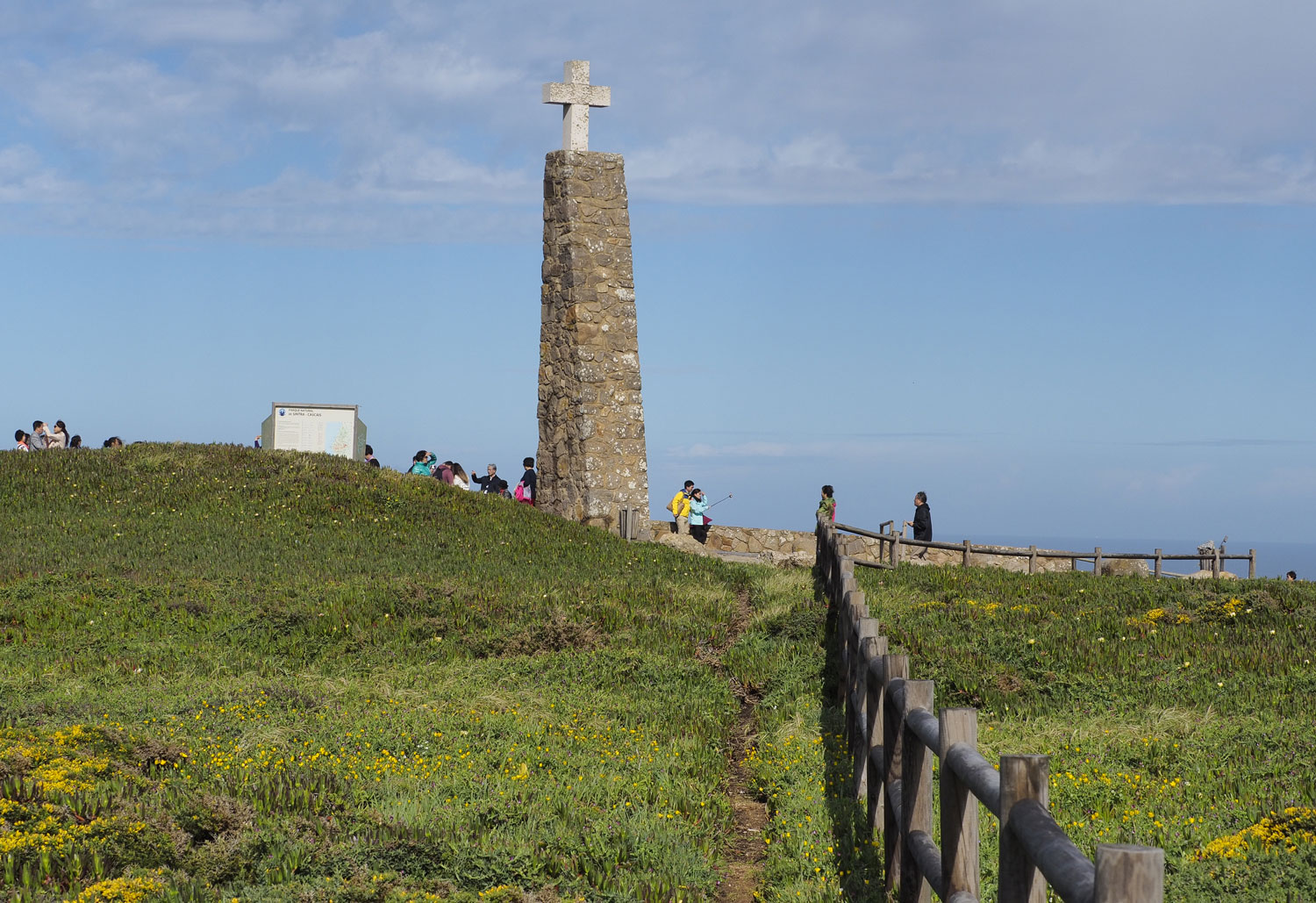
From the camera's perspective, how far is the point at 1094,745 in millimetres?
9266

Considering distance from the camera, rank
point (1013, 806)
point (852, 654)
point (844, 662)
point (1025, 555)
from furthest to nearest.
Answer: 1. point (1025, 555)
2. point (844, 662)
3. point (852, 654)
4. point (1013, 806)

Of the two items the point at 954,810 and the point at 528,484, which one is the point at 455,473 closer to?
the point at 528,484

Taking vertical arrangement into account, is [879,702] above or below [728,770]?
above

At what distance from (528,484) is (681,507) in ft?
13.0

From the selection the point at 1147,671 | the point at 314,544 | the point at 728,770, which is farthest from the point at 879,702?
the point at 314,544

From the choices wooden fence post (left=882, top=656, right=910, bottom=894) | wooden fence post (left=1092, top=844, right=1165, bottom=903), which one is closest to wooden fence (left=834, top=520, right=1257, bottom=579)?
wooden fence post (left=882, top=656, right=910, bottom=894)

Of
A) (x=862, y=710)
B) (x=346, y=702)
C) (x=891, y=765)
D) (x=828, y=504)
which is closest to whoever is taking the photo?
(x=891, y=765)

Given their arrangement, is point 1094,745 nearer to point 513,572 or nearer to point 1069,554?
point 513,572

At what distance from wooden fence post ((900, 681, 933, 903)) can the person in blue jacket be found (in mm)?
23434

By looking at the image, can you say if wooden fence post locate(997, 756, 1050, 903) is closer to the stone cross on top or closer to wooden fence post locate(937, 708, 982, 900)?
wooden fence post locate(937, 708, 982, 900)

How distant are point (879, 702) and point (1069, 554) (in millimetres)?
21007

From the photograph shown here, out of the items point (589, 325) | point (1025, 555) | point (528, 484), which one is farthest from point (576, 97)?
point (1025, 555)

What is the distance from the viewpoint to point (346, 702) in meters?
11.3

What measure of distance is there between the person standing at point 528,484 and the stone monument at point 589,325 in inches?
55.3
